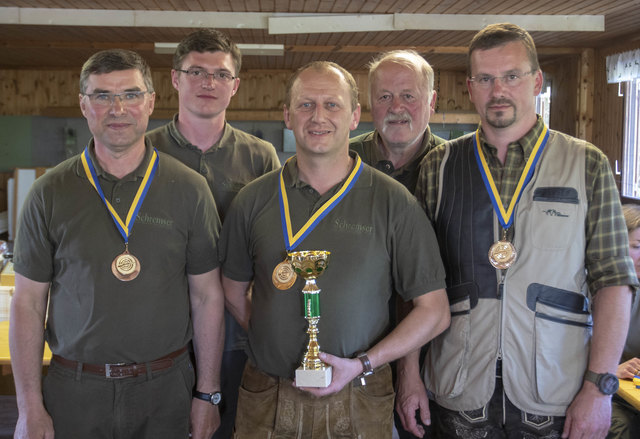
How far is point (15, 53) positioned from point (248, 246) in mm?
9339

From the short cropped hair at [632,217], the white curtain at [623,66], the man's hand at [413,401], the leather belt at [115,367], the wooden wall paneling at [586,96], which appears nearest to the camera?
the leather belt at [115,367]

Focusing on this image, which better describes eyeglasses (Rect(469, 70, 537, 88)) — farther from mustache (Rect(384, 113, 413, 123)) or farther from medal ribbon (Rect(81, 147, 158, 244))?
medal ribbon (Rect(81, 147, 158, 244))

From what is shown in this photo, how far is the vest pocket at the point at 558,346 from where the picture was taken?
6.68ft

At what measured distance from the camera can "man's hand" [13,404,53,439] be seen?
216 cm

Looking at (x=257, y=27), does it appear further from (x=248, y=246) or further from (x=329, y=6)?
(x=248, y=246)

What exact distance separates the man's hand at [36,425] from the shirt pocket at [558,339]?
1732 millimetres

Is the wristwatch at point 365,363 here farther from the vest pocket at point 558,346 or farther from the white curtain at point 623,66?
the white curtain at point 623,66

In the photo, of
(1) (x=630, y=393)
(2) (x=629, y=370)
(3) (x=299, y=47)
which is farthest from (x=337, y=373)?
(3) (x=299, y=47)

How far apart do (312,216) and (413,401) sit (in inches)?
33.4

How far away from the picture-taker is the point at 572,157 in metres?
2.11

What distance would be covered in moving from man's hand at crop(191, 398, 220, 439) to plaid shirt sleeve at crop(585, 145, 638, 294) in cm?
151

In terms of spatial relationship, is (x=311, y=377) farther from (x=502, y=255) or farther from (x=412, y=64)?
(x=412, y=64)

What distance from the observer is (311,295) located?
1.95 meters

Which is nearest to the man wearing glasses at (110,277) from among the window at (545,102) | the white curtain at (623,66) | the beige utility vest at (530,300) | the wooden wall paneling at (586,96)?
the beige utility vest at (530,300)
